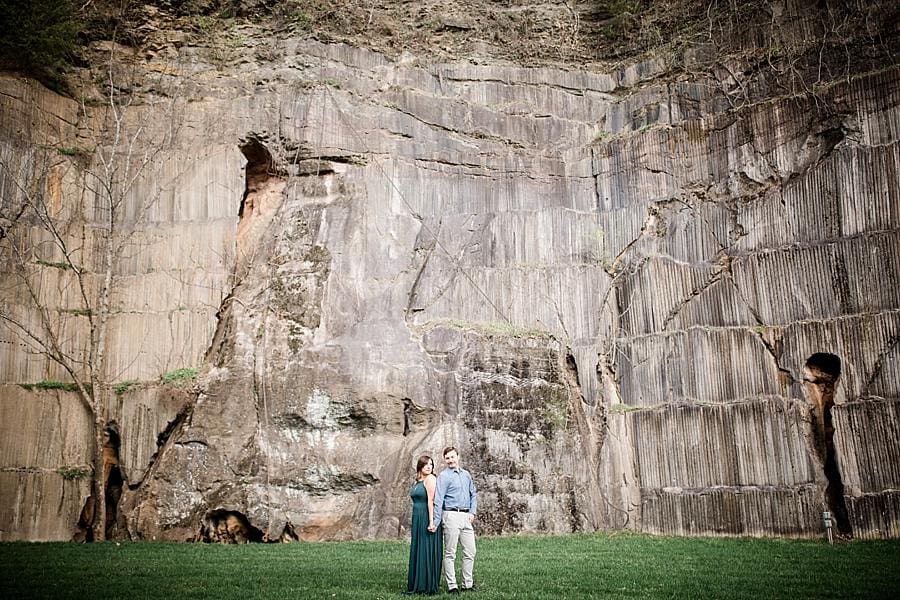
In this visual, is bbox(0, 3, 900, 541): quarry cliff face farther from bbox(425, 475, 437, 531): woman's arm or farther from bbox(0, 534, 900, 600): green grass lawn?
bbox(425, 475, 437, 531): woman's arm

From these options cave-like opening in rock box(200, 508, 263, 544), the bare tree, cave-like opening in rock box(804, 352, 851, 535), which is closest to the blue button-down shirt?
cave-like opening in rock box(200, 508, 263, 544)

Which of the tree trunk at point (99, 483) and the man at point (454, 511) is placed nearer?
the man at point (454, 511)

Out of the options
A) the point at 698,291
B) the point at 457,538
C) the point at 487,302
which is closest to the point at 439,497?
the point at 457,538

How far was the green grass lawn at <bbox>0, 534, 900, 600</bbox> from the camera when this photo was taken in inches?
396

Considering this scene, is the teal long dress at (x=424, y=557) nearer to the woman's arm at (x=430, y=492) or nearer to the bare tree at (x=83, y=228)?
the woman's arm at (x=430, y=492)

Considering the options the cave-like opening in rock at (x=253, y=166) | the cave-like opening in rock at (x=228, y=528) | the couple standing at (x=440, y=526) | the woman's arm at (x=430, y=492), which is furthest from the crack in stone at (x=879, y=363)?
the cave-like opening in rock at (x=253, y=166)

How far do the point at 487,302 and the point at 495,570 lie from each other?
9.39 m

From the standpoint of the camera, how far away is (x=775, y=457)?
681 inches

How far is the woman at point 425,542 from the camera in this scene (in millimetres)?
10125

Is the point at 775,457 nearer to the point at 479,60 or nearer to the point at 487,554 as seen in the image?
the point at 487,554

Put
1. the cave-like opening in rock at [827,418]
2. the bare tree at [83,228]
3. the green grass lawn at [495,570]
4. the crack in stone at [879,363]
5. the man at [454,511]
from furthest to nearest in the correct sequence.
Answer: the bare tree at [83,228]
the cave-like opening in rock at [827,418]
the crack in stone at [879,363]
the man at [454,511]
the green grass lawn at [495,570]

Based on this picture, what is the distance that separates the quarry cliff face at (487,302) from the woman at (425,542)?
7296 millimetres

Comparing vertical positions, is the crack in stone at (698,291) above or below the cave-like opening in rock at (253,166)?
below

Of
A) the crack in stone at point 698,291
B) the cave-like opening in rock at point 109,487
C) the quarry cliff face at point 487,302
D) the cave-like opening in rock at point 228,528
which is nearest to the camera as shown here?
the cave-like opening in rock at point 228,528
